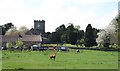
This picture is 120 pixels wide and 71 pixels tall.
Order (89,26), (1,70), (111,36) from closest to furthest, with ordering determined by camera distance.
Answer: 1. (1,70)
2. (111,36)
3. (89,26)

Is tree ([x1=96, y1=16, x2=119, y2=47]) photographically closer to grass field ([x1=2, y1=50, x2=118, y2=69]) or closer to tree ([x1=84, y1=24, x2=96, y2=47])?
tree ([x1=84, y1=24, x2=96, y2=47])

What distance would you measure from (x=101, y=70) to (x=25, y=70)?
654cm

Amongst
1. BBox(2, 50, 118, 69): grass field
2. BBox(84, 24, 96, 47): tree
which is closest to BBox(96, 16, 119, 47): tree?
BBox(84, 24, 96, 47): tree

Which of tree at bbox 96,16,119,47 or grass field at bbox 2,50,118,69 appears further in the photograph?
tree at bbox 96,16,119,47

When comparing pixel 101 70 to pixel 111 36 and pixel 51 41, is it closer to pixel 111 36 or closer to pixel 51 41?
pixel 111 36

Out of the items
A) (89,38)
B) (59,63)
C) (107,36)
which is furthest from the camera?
(89,38)

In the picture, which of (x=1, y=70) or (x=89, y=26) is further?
(x=89, y=26)

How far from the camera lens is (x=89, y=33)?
474 ft

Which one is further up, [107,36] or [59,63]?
[107,36]

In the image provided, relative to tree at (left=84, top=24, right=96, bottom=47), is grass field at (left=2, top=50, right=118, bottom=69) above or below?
below

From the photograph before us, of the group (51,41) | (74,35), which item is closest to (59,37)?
(51,41)

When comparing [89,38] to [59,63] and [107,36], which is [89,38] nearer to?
[107,36]

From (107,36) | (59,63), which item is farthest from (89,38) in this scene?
(59,63)

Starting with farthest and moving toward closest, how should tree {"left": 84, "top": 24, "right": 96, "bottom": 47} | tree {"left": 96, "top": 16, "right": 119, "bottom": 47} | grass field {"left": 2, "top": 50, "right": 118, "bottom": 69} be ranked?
tree {"left": 84, "top": 24, "right": 96, "bottom": 47}, tree {"left": 96, "top": 16, "right": 119, "bottom": 47}, grass field {"left": 2, "top": 50, "right": 118, "bottom": 69}
